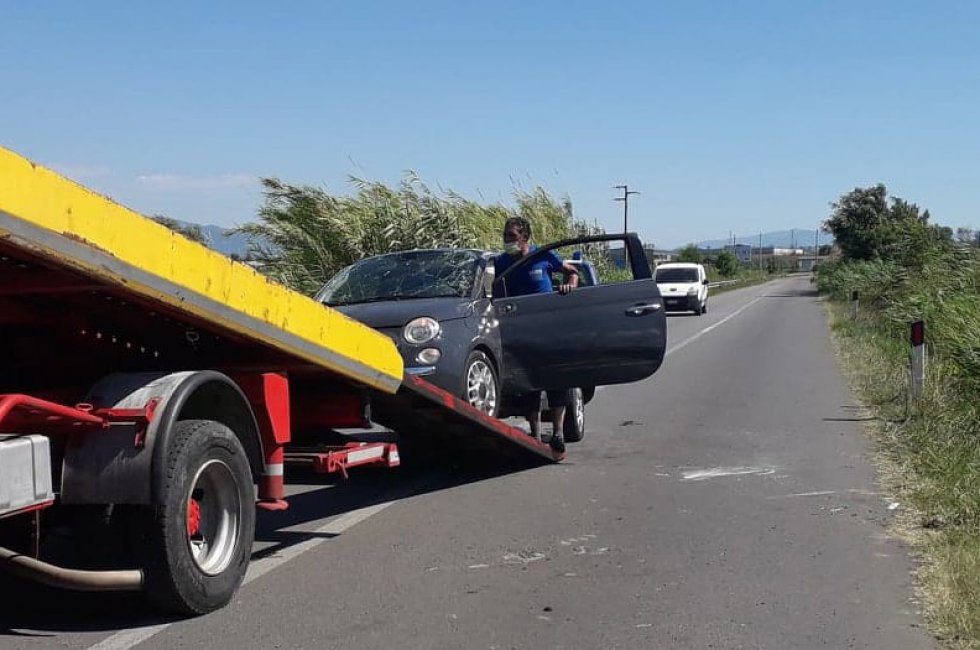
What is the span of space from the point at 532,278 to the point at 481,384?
115cm

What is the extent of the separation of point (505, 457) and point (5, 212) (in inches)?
226

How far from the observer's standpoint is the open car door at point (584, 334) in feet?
28.7

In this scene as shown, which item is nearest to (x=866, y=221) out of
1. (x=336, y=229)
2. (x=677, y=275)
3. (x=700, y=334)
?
(x=677, y=275)

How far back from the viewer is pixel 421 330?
835cm

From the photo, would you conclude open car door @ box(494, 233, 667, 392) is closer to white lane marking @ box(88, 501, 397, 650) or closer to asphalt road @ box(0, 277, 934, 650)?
asphalt road @ box(0, 277, 934, 650)

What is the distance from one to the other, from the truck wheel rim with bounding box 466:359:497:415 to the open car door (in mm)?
279

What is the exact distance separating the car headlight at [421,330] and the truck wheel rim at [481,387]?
380 mm

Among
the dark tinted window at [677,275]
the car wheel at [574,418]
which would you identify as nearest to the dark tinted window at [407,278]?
the car wheel at [574,418]

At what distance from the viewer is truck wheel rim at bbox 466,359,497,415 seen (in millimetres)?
8359

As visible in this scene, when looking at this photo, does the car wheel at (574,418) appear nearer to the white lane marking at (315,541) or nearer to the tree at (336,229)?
the white lane marking at (315,541)

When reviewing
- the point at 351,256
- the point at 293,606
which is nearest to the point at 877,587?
the point at 293,606

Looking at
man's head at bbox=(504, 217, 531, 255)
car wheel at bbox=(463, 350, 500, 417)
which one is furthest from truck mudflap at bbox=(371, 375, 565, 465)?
man's head at bbox=(504, 217, 531, 255)

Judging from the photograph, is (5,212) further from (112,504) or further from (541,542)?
(541,542)

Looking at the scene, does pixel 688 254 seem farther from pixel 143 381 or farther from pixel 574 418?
pixel 143 381
